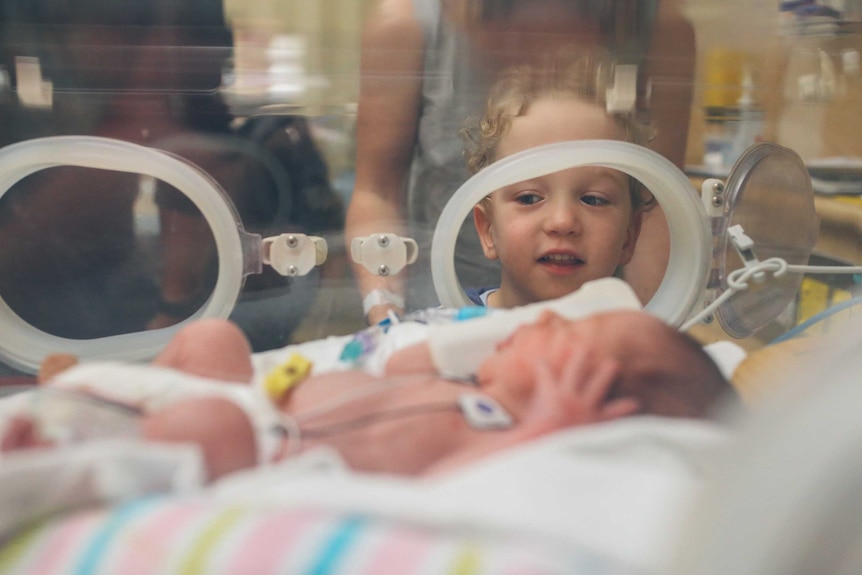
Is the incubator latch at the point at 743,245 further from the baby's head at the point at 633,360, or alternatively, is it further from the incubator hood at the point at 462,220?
the baby's head at the point at 633,360

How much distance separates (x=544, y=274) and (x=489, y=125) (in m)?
0.25

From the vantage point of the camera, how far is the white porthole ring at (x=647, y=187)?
844 millimetres

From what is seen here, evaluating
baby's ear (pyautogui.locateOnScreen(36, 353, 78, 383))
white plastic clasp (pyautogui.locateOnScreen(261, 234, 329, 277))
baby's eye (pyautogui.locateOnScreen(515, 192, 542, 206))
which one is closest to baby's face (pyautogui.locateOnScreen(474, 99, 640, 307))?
baby's eye (pyautogui.locateOnScreen(515, 192, 542, 206))

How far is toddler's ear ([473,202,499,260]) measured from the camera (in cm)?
95

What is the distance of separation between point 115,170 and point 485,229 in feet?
1.44

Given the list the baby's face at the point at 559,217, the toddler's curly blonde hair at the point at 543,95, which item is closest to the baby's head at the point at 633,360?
the baby's face at the point at 559,217

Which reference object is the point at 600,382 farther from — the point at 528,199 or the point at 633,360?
the point at 528,199

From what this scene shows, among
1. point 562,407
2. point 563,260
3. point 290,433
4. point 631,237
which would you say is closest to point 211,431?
point 290,433

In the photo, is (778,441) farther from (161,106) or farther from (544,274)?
(161,106)

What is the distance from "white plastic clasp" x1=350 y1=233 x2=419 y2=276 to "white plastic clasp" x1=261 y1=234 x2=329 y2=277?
0.15 feet

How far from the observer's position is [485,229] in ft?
3.16

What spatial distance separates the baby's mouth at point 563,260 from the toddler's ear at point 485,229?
117mm

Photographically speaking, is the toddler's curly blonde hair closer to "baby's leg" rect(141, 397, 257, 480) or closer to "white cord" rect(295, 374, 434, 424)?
"white cord" rect(295, 374, 434, 424)

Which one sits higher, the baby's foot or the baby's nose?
the baby's nose
